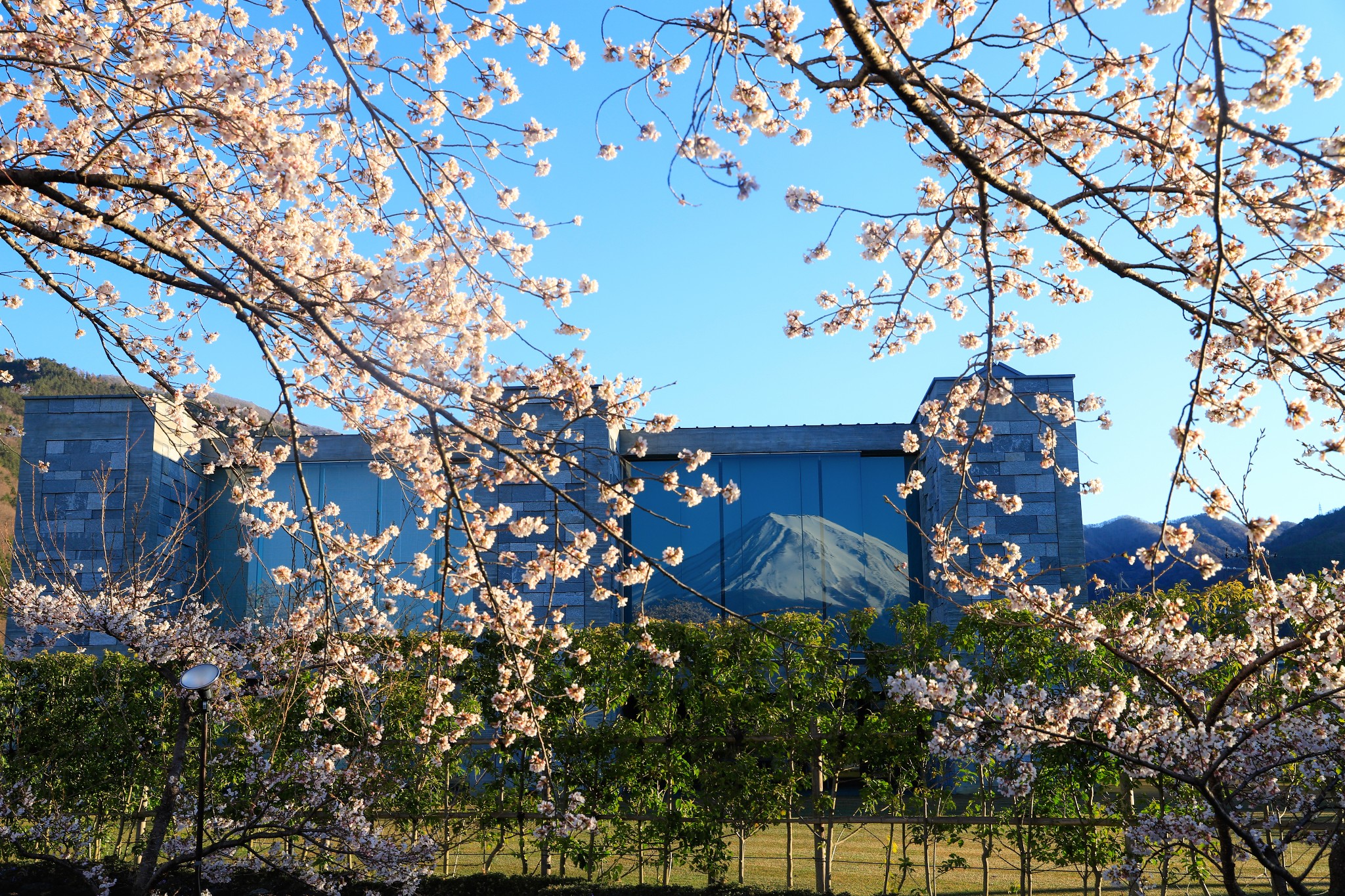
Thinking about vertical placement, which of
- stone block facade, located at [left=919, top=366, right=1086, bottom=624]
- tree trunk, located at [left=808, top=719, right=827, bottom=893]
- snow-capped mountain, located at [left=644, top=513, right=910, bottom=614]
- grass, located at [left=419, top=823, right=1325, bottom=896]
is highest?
stone block facade, located at [left=919, top=366, right=1086, bottom=624]

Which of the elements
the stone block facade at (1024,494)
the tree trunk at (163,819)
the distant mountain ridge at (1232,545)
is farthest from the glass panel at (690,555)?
the tree trunk at (163,819)

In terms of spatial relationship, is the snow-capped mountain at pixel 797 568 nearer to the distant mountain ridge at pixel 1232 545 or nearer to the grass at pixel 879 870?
the distant mountain ridge at pixel 1232 545

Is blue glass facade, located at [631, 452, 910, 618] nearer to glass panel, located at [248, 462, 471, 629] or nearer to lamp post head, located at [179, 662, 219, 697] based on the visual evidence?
glass panel, located at [248, 462, 471, 629]

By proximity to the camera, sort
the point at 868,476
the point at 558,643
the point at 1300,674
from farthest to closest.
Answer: the point at 868,476 < the point at 558,643 < the point at 1300,674

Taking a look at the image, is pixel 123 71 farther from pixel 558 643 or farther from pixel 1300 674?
pixel 1300 674

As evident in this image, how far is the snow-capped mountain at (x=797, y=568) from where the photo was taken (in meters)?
11.6

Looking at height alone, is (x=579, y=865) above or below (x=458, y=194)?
below

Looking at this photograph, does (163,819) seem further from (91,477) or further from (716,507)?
(716,507)

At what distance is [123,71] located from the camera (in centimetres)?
352

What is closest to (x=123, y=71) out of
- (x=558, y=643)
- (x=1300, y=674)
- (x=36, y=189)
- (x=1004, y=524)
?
(x=36, y=189)

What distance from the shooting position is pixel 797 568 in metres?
11.7

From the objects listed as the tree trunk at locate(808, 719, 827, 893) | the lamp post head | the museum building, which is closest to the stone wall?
the museum building

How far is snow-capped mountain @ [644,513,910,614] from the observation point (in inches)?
457

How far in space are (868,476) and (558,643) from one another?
7749 mm
